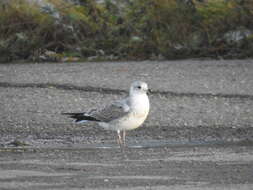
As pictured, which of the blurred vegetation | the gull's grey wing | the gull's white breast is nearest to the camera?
the gull's white breast

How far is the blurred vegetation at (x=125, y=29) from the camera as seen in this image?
19.6 meters

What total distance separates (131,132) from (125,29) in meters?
8.42

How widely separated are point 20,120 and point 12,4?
28.0 ft

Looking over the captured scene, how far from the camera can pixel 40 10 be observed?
69.6 feet

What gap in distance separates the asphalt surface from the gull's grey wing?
1.00 feet

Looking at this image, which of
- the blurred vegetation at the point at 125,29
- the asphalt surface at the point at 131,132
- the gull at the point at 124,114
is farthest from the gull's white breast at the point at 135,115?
the blurred vegetation at the point at 125,29

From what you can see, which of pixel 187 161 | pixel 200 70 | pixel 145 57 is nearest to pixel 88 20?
pixel 145 57

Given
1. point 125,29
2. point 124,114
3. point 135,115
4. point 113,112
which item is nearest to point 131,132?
point 113,112

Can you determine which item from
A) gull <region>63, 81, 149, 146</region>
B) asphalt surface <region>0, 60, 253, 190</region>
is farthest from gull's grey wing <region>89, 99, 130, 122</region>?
asphalt surface <region>0, 60, 253, 190</region>

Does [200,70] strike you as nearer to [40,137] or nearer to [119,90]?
[119,90]

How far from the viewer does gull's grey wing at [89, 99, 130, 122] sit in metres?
11.7

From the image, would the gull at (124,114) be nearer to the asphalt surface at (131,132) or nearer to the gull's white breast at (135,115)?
the gull's white breast at (135,115)

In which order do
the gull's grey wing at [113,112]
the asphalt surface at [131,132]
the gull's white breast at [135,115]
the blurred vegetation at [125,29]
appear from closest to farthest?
the asphalt surface at [131,132]
the gull's white breast at [135,115]
the gull's grey wing at [113,112]
the blurred vegetation at [125,29]

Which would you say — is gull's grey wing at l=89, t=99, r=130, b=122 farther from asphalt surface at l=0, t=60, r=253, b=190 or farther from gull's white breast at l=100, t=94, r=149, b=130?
asphalt surface at l=0, t=60, r=253, b=190
